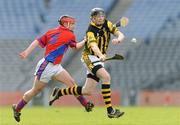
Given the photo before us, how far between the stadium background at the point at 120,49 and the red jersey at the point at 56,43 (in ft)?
36.4

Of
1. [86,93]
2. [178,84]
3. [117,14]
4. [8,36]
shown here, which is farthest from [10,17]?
[86,93]

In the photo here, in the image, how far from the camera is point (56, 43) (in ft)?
34.6

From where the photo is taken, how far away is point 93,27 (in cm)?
1016

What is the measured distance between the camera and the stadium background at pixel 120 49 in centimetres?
2211

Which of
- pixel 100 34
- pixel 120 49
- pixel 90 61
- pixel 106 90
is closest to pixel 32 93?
pixel 90 61

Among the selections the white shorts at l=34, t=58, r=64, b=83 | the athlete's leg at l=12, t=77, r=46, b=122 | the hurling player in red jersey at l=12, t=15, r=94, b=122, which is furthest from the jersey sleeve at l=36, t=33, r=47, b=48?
the athlete's leg at l=12, t=77, r=46, b=122

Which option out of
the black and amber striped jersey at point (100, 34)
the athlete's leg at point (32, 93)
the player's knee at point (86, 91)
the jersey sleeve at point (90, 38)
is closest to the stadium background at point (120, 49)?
the player's knee at point (86, 91)

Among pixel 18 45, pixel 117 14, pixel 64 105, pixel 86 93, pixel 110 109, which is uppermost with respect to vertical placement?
pixel 117 14

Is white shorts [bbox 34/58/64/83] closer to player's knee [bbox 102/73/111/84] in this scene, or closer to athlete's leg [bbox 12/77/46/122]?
athlete's leg [bbox 12/77/46/122]

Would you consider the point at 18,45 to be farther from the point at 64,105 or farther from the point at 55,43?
the point at 55,43

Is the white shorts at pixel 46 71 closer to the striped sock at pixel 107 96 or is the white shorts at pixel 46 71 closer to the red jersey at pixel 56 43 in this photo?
the red jersey at pixel 56 43

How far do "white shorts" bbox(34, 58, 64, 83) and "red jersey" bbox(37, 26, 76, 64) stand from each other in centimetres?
8

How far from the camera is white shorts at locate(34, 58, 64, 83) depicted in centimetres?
1037

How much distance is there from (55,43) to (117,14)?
14974mm
